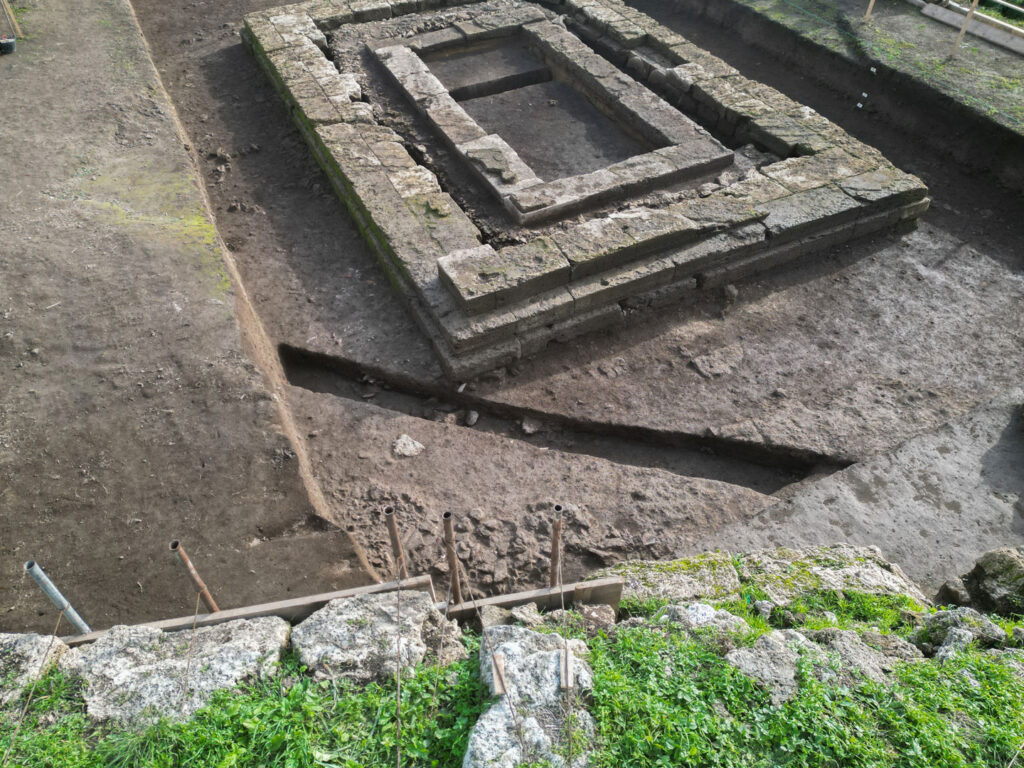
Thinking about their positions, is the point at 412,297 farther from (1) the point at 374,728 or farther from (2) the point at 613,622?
(1) the point at 374,728

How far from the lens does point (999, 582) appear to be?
3865mm

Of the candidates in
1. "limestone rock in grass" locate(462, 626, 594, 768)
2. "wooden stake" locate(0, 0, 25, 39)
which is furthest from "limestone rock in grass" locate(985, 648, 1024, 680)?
"wooden stake" locate(0, 0, 25, 39)

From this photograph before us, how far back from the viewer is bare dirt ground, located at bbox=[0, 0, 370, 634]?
13.5 feet

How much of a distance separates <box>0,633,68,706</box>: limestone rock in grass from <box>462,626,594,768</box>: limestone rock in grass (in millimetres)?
1766

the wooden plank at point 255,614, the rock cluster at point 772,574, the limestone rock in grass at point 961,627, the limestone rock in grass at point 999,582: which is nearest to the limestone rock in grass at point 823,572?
the rock cluster at point 772,574

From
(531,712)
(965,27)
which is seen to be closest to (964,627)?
(531,712)

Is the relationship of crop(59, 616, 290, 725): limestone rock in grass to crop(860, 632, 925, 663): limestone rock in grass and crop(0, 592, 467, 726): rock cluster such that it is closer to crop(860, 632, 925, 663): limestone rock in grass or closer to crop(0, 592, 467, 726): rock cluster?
crop(0, 592, 467, 726): rock cluster

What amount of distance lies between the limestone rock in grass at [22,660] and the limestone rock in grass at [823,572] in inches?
134

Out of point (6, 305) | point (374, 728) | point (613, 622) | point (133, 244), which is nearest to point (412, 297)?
point (133, 244)

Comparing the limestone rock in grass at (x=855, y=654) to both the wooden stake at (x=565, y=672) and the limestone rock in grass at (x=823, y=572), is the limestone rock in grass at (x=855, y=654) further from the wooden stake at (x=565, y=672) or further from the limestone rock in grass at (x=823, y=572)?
the wooden stake at (x=565, y=672)

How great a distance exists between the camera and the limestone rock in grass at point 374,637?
284 cm

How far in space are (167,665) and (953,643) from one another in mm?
3392

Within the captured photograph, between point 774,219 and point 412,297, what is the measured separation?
10.8 ft

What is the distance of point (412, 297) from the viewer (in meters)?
5.89
